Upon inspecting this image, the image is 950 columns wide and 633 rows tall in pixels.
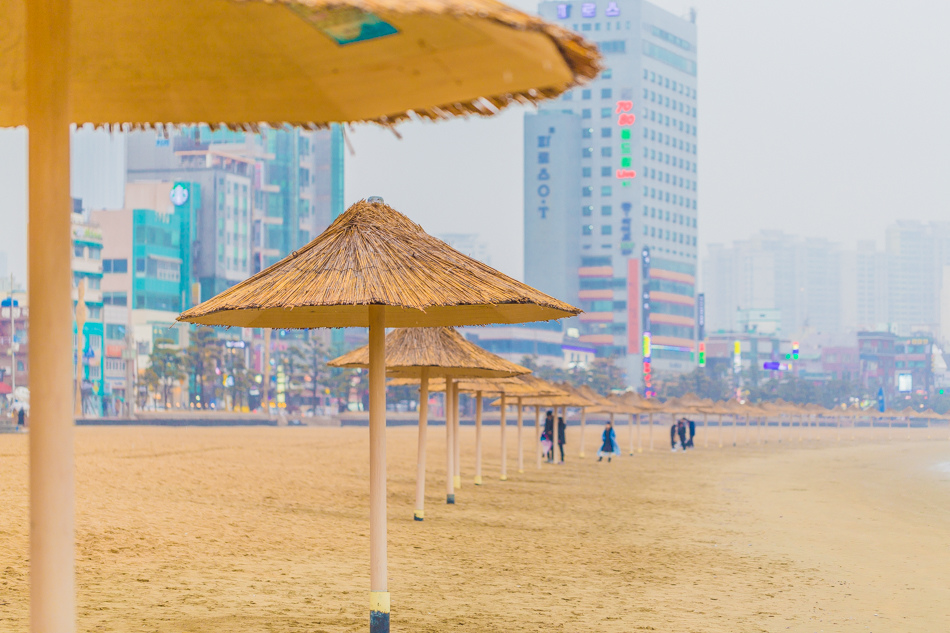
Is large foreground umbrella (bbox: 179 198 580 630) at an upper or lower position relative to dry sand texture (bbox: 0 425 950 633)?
upper

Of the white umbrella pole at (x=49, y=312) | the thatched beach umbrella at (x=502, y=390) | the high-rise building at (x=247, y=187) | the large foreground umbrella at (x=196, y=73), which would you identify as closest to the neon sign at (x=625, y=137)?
the high-rise building at (x=247, y=187)

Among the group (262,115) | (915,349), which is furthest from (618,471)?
(915,349)

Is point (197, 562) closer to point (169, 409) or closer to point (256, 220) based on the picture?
point (169, 409)

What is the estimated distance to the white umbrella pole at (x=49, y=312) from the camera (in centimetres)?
319

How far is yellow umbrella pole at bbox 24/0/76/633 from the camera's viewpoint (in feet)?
10.5

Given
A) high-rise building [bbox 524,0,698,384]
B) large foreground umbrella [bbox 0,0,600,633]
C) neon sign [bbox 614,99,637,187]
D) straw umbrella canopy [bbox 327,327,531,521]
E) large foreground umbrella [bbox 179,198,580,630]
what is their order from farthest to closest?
neon sign [bbox 614,99,637,187]
high-rise building [bbox 524,0,698,384]
straw umbrella canopy [bbox 327,327,531,521]
large foreground umbrella [bbox 179,198,580,630]
large foreground umbrella [bbox 0,0,600,633]

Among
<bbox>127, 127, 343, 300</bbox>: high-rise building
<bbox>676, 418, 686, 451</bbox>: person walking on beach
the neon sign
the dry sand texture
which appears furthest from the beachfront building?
the neon sign

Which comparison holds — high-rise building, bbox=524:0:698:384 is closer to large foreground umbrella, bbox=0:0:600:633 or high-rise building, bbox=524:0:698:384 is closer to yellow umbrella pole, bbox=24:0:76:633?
large foreground umbrella, bbox=0:0:600:633

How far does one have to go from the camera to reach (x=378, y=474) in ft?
22.0

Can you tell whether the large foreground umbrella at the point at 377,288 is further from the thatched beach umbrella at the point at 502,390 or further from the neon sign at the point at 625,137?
the neon sign at the point at 625,137

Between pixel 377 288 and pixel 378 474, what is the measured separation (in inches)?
50.8

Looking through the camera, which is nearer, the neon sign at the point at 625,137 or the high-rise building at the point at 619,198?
the high-rise building at the point at 619,198

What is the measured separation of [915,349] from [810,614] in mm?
161212

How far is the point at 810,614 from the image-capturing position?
8492 millimetres
